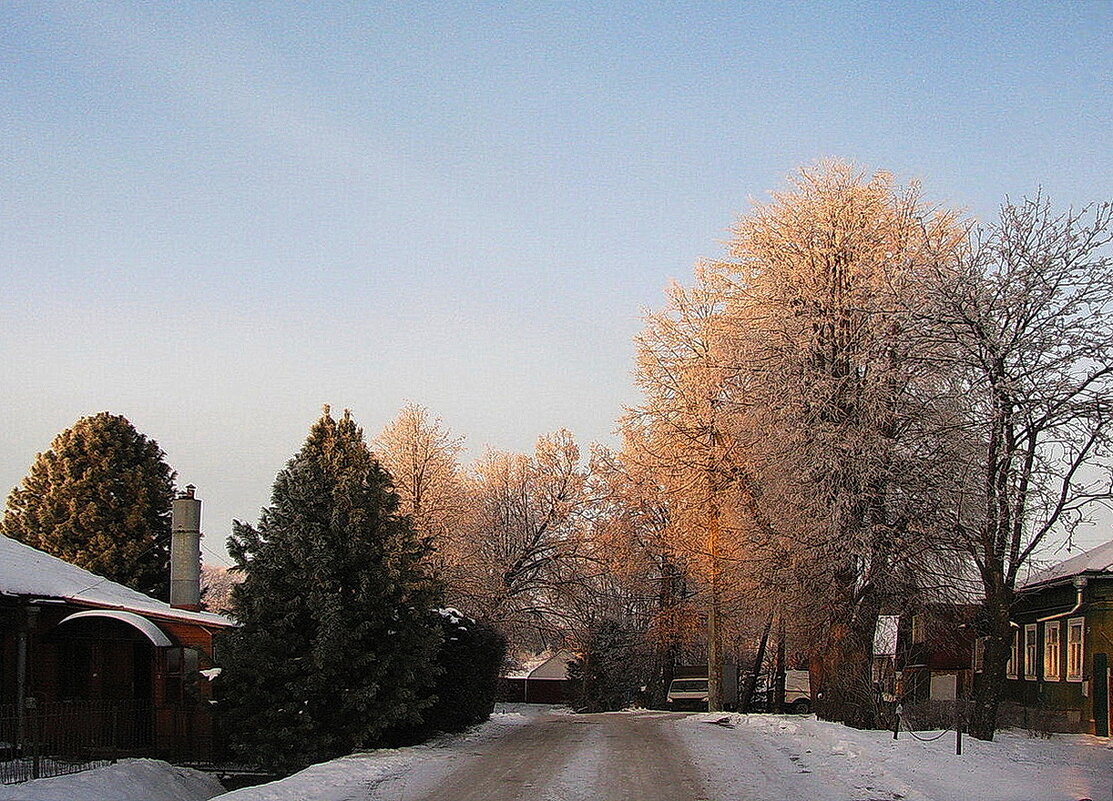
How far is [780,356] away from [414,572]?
953 centimetres

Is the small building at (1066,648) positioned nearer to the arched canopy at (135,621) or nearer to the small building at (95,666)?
the arched canopy at (135,621)

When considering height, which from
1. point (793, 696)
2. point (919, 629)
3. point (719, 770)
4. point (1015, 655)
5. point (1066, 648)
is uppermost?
point (919, 629)

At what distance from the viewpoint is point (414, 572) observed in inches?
883

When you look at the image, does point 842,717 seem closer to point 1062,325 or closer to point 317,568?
point 1062,325

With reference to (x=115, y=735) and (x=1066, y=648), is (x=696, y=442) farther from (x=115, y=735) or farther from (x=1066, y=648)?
(x=115, y=735)

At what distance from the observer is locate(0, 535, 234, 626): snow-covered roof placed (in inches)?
880

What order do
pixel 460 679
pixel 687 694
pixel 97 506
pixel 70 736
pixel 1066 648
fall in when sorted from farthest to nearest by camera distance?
pixel 687 694 < pixel 97 506 < pixel 1066 648 < pixel 460 679 < pixel 70 736

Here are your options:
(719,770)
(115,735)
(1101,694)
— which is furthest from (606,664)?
(719,770)

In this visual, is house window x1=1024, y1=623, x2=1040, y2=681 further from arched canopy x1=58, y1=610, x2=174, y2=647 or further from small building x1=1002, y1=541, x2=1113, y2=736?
arched canopy x1=58, y1=610, x2=174, y2=647

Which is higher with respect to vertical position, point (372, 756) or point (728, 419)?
point (728, 419)

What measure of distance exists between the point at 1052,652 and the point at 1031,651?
2267 millimetres

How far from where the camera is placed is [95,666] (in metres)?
25.0

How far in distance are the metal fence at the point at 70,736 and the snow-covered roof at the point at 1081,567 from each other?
19.3 metres

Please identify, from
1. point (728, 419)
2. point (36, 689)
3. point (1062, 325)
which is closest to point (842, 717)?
point (728, 419)
